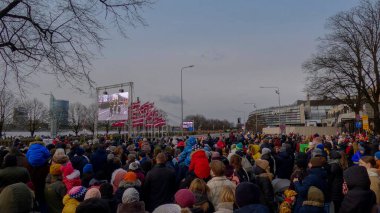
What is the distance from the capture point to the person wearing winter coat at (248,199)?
4027 mm

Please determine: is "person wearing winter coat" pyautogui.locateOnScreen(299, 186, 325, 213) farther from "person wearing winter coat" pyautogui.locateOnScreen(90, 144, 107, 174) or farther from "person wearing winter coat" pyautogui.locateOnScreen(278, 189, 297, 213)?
"person wearing winter coat" pyautogui.locateOnScreen(90, 144, 107, 174)

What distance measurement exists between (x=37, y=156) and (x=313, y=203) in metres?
6.18

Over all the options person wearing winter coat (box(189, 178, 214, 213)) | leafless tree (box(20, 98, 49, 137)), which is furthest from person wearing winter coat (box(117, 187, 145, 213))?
leafless tree (box(20, 98, 49, 137))

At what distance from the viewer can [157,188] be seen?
636cm

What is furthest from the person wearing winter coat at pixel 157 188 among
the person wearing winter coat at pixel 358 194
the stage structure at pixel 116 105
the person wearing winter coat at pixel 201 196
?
the stage structure at pixel 116 105

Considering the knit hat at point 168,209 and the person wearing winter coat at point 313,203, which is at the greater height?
the knit hat at point 168,209

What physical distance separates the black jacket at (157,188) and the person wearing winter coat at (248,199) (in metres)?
2.45

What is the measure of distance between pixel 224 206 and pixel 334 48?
3418 centimetres

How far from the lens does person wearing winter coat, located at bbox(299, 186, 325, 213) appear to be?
5.10 metres

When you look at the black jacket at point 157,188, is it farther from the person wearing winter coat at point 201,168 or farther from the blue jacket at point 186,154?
the blue jacket at point 186,154

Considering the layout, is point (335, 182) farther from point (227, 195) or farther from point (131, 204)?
point (131, 204)

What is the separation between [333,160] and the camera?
28.3ft

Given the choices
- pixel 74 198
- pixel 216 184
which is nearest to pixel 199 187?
pixel 216 184

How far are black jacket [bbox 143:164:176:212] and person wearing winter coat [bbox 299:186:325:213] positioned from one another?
238cm
